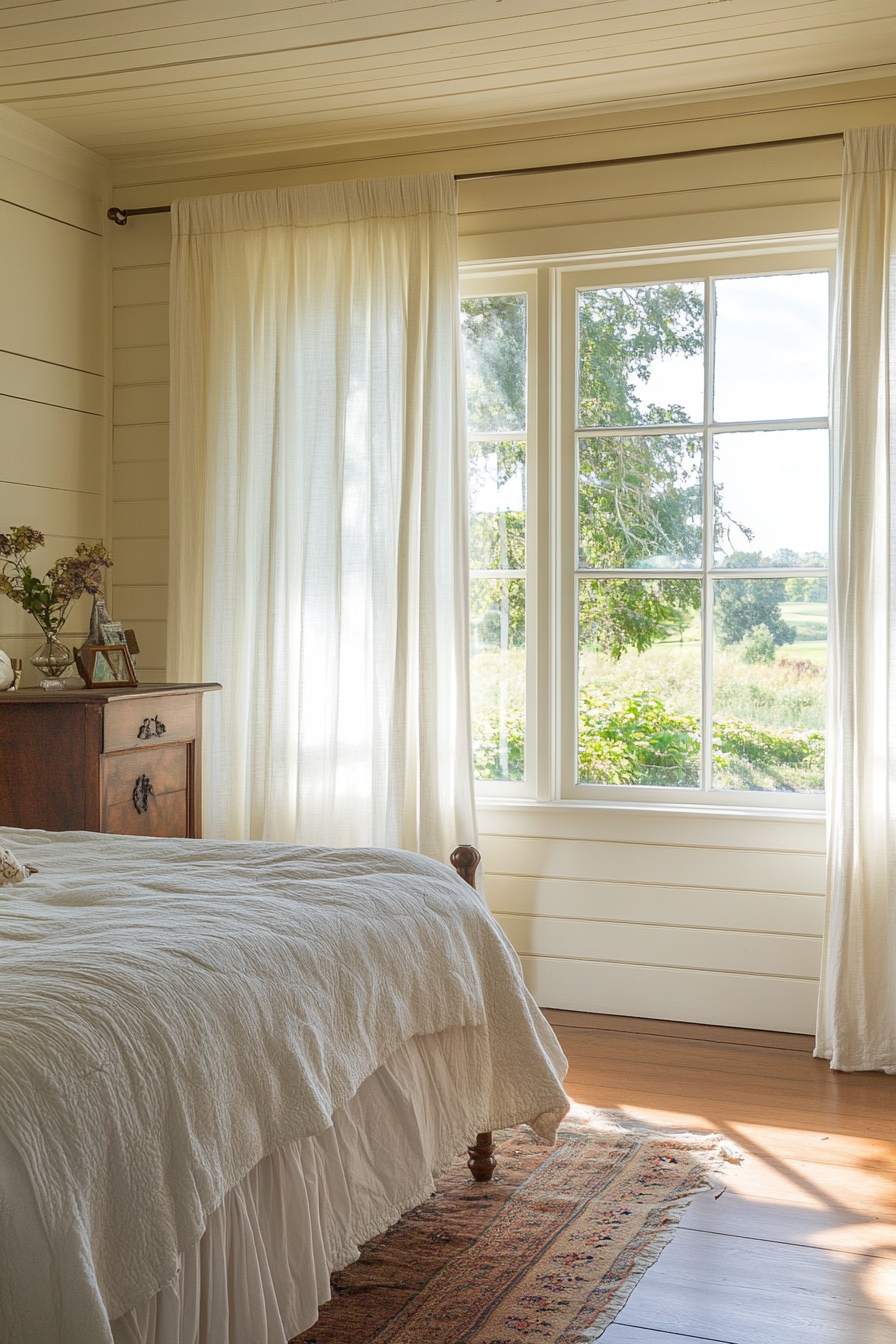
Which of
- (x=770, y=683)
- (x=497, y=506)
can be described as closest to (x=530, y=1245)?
(x=770, y=683)

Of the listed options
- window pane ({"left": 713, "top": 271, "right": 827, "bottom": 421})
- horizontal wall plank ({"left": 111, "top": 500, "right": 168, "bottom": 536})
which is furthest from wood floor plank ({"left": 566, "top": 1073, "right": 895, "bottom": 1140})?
horizontal wall plank ({"left": 111, "top": 500, "right": 168, "bottom": 536})

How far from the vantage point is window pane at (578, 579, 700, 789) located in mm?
3873

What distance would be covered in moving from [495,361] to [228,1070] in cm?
296

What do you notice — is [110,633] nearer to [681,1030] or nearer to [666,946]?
[666,946]

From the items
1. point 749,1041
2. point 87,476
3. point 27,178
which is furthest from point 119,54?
point 749,1041

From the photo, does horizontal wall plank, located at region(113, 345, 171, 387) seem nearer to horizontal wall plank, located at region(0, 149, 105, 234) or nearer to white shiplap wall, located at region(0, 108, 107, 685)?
white shiplap wall, located at region(0, 108, 107, 685)

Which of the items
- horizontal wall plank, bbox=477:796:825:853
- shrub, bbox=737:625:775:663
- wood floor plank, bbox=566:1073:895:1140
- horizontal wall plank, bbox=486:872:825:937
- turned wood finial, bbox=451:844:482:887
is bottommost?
wood floor plank, bbox=566:1073:895:1140

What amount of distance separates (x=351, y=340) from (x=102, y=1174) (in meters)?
3.07

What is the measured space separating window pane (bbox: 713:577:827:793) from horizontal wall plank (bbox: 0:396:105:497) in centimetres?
220

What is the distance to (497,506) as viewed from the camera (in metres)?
4.05

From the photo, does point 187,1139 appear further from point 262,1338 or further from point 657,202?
point 657,202

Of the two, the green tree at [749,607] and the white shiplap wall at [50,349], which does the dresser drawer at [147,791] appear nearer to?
the white shiplap wall at [50,349]

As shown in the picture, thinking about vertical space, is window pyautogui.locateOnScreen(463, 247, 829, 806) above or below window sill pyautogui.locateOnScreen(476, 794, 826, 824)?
above

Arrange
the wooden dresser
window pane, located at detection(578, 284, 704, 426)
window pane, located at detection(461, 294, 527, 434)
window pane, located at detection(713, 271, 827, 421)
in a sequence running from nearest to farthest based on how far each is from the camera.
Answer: the wooden dresser < window pane, located at detection(713, 271, 827, 421) < window pane, located at detection(578, 284, 704, 426) < window pane, located at detection(461, 294, 527, 434)
